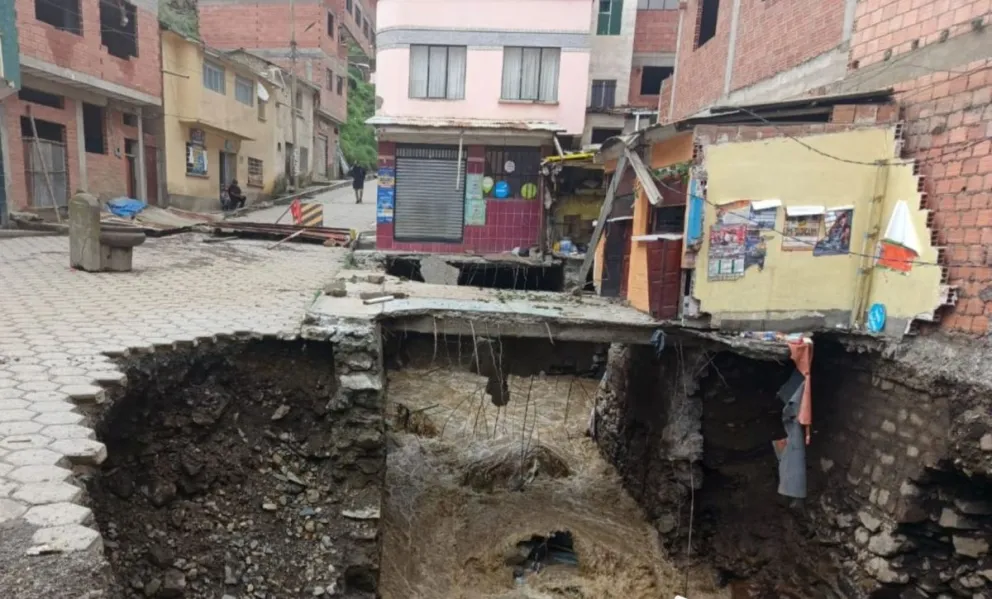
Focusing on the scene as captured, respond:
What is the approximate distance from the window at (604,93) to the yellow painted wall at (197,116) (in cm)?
1370

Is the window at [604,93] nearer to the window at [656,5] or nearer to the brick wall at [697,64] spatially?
the window at [656,5]

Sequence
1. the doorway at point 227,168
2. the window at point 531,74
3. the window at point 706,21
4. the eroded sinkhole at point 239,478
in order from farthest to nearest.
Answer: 1. the doorway at point 227,168
2. the window at point 531,74
3. the window at point 706,21
4. the eroded sinkhole at point 239,478

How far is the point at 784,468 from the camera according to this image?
5.88m

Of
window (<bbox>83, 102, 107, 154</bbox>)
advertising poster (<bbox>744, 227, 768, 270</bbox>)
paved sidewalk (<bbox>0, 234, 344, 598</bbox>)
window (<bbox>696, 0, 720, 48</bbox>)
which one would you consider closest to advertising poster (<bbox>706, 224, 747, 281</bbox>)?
advertising poster (<bbox>744, 227, 768, 270</bbox>)

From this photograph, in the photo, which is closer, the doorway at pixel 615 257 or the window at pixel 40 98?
the doorway at pixel 615 257

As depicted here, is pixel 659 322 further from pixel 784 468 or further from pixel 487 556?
pixel 487 556

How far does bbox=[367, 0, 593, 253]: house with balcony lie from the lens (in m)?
15.2

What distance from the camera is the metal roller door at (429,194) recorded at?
50.0 ft

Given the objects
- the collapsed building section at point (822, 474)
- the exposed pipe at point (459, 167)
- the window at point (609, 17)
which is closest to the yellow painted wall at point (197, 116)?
the exposed pipe at point (459, 167)

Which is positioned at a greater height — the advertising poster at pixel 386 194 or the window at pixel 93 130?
the window at pixel 93 130

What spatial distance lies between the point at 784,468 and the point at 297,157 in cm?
2749

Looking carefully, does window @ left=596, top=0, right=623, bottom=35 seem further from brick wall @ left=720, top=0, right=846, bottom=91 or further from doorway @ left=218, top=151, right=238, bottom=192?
doorway @ left=218, top=151, right=238, bottom=192

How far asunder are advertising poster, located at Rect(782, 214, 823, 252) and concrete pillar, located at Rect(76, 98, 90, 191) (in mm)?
18185

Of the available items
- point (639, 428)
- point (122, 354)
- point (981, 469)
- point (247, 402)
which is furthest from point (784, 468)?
point (122, 354)
